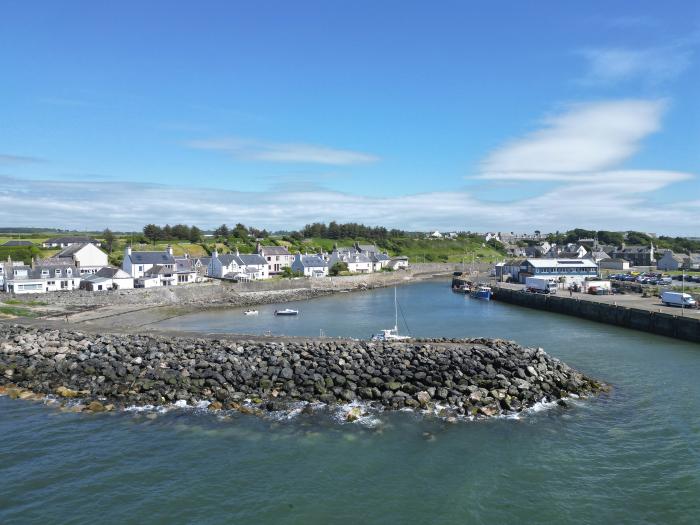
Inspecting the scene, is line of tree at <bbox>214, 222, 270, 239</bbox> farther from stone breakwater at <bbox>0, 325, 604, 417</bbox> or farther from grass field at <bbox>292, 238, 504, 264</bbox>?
stone breakwater at <bbox>0, 325, 604, 417</bbox>

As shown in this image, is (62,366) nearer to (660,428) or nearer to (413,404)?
(413,404)

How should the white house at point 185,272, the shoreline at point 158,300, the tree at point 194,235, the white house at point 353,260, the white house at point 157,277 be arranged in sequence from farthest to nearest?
the tree at point 194,235
the white house at point 353,260
the white house at point 185,272
the white house at point 157,277
the shoreline at point 158,300

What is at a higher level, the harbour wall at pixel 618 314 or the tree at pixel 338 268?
the tree at pixel 338 268

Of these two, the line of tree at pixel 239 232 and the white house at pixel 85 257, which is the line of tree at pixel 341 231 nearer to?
the line of tree at pixel 239 232

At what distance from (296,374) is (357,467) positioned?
7.12 m

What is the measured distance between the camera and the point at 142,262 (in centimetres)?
5772

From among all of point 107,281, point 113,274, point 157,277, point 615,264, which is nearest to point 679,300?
point 157,277

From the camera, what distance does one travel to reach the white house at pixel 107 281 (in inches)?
1959

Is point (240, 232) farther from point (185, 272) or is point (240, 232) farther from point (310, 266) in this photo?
point (185, 272)

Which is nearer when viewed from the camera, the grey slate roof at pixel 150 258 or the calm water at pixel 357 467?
the calm water at pixel 357 467

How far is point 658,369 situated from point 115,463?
77.3 ft

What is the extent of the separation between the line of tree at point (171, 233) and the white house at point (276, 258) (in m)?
22.9

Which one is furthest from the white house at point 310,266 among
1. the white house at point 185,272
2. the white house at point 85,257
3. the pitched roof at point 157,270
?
the white house at point 85,257

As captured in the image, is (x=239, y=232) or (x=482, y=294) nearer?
(x=482, y=294)
